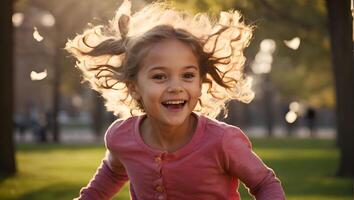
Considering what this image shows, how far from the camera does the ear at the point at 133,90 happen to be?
448 cm

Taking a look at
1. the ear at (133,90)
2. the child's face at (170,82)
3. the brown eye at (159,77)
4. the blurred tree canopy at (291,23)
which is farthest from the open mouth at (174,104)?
the blurred tree canopy at (291,23)

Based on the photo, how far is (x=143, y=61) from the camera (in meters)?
4.26

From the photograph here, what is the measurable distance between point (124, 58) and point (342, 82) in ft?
39.2

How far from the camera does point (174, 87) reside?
4.02 meters

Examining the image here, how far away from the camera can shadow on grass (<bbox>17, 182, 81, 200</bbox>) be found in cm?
1134

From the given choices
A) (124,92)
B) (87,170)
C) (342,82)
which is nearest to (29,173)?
(87,170)

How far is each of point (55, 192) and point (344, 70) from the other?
648 centimetres

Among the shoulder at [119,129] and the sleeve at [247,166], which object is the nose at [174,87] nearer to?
the sleeve at [247,166]

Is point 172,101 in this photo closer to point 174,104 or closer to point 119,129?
point 174,104

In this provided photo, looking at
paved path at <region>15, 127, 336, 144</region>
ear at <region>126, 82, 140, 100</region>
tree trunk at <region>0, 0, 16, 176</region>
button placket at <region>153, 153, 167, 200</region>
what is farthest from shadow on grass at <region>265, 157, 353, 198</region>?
paved path at <region>15, 127, 336, 144</region>

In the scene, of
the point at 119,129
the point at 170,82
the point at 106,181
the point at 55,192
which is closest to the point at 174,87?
the point at 170,82

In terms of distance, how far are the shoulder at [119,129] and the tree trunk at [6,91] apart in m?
10.9

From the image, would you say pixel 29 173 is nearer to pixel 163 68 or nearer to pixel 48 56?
pixel 163 68

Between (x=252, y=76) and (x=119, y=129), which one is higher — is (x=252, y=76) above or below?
above
